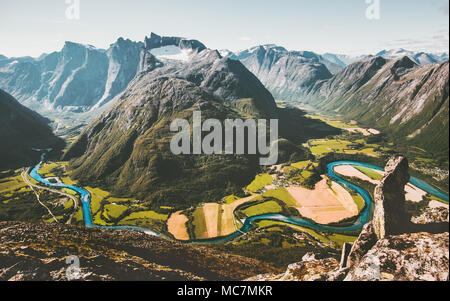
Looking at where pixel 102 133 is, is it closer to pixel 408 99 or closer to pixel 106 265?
pixel 106 265

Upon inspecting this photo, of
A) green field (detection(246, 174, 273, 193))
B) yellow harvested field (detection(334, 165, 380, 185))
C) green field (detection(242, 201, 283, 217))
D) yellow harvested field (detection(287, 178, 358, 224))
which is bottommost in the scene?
green field (detection(242, 201, 283, 217))

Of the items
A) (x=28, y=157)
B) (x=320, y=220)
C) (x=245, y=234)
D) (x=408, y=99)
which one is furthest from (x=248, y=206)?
(x=408, y=99)

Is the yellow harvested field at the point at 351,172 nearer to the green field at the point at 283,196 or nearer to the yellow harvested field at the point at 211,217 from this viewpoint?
the green field at the point at 283,196

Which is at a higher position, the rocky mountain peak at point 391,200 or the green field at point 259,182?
the rocky mountain peak at point 391,200

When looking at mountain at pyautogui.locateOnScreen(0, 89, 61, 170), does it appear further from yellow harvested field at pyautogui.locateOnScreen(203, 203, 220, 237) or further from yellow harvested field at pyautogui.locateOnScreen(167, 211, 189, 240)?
yellow harvested field at pyautogui.locateOnScreen(203, 203, 220, 237)

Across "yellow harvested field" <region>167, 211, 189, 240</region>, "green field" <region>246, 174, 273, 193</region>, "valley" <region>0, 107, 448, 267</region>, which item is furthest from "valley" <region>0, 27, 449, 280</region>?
"green field" <region>246, 174, 273, 193</region>

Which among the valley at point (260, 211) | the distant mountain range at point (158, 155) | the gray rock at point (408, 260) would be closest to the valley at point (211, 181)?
the valley at point (260, 211)
